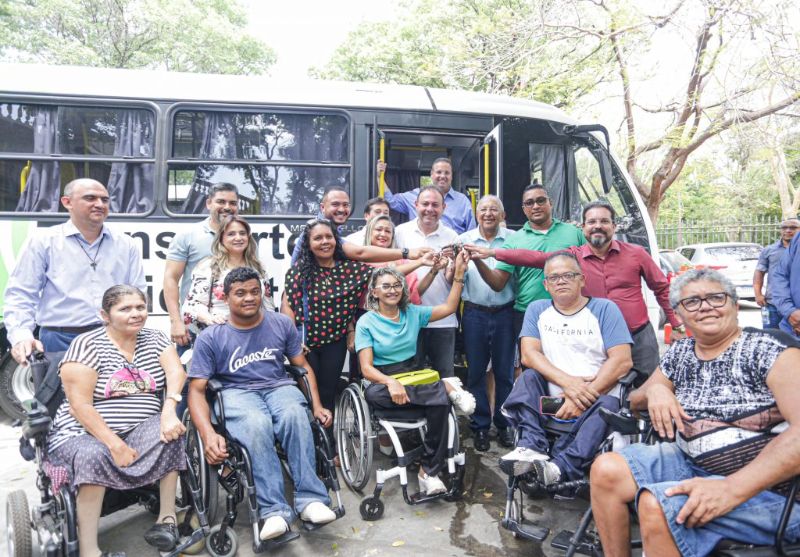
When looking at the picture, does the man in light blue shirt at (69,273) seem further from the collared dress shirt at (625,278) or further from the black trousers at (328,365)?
the collared dress shirt at (625,278)

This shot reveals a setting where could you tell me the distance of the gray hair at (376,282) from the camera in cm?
362

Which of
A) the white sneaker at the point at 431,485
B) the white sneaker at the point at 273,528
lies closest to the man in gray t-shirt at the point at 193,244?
the white sneaker at the point at 273,528

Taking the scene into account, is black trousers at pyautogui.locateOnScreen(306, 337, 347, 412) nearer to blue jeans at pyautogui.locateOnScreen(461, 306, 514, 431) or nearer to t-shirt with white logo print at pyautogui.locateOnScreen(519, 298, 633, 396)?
blue jeans at pyautogui.locateOnScreen(461, 306, 514, 431)

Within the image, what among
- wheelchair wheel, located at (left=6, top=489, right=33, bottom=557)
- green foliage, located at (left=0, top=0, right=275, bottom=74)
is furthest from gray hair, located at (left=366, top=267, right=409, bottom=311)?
green foliage, located at (left=0, top=0, right=275, bottom=74)

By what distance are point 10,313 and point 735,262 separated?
12.5 metres

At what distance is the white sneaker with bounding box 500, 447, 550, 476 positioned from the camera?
2.73m

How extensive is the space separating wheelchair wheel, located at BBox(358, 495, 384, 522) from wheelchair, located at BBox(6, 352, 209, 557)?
0.90 metres

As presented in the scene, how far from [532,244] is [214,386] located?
2.49 m

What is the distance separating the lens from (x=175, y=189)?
4762 mm

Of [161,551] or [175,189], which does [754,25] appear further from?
[161,551]

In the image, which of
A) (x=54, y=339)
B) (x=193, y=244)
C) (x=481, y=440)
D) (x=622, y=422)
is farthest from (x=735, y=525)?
(x=54, y=339)

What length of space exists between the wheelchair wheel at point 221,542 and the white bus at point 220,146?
8.19 feet

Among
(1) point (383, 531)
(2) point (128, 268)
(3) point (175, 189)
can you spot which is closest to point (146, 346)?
(2) point (128, 268)

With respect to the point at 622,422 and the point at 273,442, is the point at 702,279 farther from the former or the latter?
the point at 273,442
